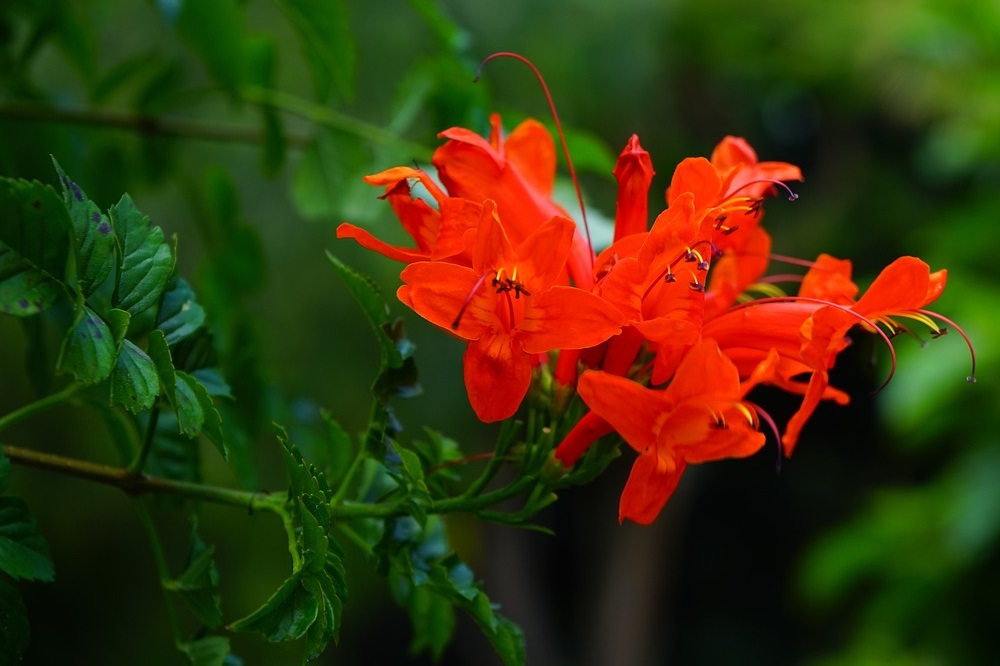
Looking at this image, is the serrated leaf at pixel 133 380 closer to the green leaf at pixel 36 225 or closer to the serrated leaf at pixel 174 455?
the green leaf at pixel 36 225

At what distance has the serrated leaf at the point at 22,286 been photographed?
1.29 feet

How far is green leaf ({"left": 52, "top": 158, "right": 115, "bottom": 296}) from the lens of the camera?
0.41 m

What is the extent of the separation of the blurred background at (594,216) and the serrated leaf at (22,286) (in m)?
0.23

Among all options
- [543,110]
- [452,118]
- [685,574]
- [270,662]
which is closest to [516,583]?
[685,574]

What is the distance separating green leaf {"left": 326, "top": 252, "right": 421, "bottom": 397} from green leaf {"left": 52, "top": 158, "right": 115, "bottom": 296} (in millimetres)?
104

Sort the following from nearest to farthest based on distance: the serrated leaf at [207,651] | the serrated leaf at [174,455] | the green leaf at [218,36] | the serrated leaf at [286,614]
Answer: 1. the serrated leaf at [286,614]
2. the serrated leaf at [207,651]
3. the serrated leaf at [174,455]
4. the green leaf at [218,36]

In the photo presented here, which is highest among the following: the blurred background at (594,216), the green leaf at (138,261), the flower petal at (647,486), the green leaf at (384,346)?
the green leaf at (138,261)

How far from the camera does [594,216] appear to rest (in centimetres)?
82

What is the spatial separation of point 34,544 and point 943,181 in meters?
4.20

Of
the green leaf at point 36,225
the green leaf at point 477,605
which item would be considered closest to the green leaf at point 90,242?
the green leaf at point 36,225

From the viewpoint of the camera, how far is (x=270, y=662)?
2.81m

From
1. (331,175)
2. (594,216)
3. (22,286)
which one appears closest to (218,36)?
(331,175)

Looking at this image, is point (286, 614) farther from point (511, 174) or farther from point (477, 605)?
point (511, 174)

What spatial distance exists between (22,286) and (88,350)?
40 millimetres
